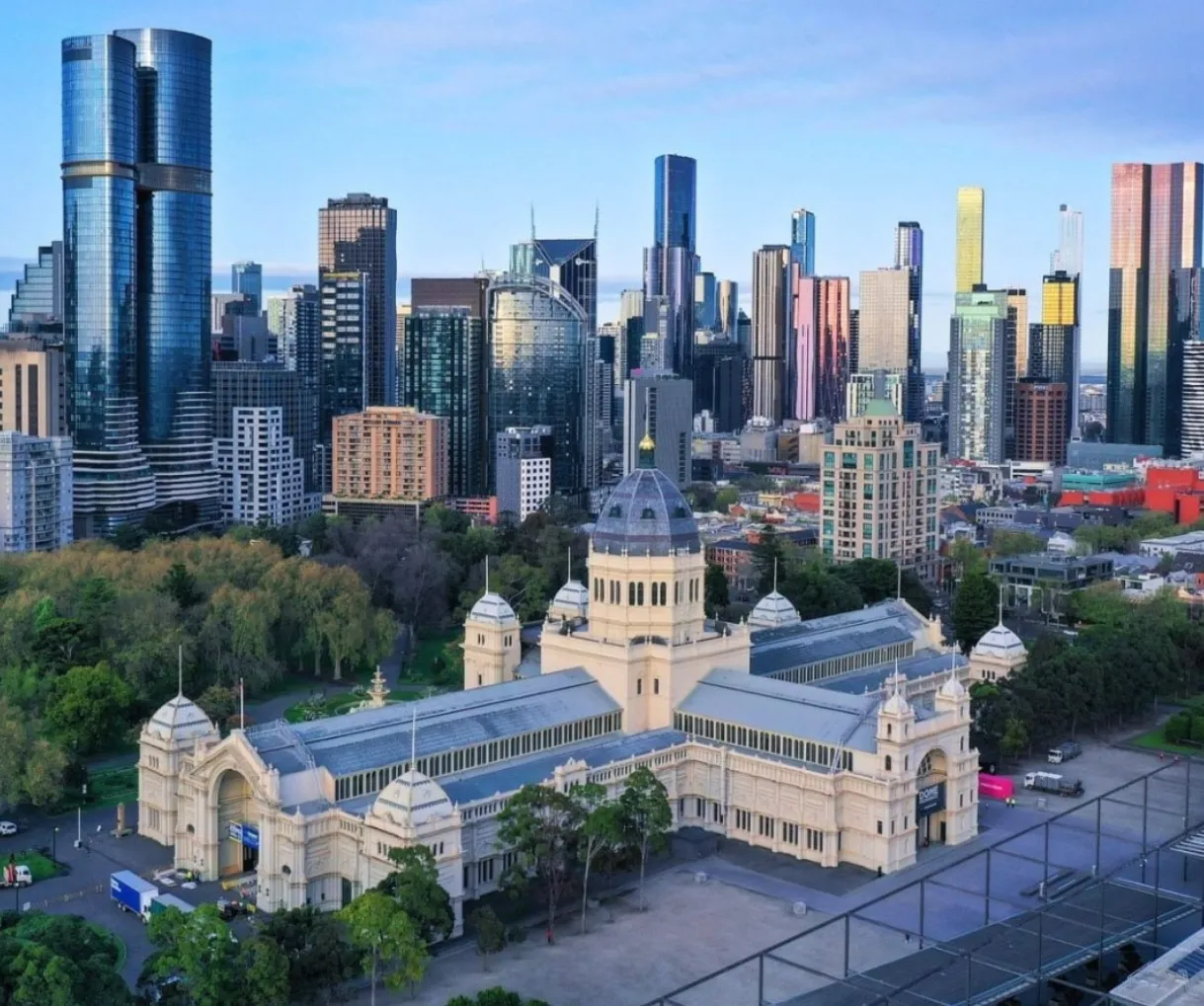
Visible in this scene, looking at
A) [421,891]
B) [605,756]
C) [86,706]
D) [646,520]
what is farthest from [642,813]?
[86,706]

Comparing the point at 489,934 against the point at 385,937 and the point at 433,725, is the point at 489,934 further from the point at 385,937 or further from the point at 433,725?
the point at 433,725

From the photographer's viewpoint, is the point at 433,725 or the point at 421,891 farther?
the point at 433,725

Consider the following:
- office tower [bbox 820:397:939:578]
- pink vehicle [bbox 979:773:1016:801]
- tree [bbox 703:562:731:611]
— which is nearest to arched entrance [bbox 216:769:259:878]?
pink vehicle [bbox 979:773:1016:801]

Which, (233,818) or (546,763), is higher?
(546,763)

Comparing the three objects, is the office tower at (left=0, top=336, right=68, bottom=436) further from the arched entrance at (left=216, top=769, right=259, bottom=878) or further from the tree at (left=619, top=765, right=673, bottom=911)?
the tree at (left=619, top=765, right=673, bottom=911)

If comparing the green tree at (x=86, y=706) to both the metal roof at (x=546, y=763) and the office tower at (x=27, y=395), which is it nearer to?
the metal roof at (x=546, y=763)

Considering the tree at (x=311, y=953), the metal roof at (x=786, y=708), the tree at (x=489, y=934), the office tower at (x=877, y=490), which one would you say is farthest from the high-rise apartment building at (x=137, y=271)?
the tree at (x=311, y=953)

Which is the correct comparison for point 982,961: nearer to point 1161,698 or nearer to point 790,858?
point 790,858
